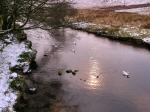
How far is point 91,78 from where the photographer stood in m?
16.9

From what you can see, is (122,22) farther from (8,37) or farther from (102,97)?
(102,97)

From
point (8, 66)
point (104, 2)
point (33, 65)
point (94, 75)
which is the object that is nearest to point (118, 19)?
point (94, 75)

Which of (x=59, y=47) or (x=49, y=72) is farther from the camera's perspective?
(x=59, y=47)

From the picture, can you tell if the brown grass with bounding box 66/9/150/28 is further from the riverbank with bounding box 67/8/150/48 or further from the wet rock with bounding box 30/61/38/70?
the wet rock with bounding box 30/61/38/70

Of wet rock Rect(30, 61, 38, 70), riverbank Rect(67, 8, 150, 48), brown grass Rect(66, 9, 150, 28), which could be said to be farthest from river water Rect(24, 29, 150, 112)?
brown grass Rect(66, 9, 150, 28)

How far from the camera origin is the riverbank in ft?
90.3

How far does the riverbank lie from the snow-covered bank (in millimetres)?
8238

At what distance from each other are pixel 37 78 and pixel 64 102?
399 cm

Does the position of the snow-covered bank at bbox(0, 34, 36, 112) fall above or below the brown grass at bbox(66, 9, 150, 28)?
below

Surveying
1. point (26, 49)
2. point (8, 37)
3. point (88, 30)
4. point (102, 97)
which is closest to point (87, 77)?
point (102, 97)

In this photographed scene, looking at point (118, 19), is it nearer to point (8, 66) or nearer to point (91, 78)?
point (91, 78)

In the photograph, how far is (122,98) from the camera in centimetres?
1422

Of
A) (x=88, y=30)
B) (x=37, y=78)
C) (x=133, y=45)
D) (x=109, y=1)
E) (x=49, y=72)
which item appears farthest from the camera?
(x=109, y=1)

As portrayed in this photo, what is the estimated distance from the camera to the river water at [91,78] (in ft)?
44.1
